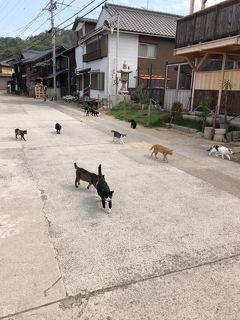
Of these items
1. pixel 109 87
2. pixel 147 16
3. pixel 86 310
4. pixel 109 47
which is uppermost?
pixel 147 16

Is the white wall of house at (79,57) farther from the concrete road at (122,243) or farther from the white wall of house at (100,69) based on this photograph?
the concrete road at (122,243)

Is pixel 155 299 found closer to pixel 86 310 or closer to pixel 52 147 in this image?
A: pixel 86 310

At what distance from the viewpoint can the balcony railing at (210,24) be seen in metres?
11.9

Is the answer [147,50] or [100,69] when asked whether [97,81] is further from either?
[147,50]

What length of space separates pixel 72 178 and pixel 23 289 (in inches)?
166

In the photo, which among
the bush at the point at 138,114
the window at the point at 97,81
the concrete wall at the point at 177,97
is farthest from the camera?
the window at the point at 97,81

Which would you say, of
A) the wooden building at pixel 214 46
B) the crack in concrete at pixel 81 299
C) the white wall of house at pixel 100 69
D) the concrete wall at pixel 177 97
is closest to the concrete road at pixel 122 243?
the crack in concrete at pixel 81 299

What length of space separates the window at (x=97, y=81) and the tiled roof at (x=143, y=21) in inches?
196

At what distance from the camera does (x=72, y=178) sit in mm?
7527

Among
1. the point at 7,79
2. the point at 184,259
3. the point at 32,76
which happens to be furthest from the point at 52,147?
the point at 7,79

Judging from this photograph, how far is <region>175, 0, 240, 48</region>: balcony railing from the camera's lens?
11.9 metres

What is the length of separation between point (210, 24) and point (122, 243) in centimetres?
1207

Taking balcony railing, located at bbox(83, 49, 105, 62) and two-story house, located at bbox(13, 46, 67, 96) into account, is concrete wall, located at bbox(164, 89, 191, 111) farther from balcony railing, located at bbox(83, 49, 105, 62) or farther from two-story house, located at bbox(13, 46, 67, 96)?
two-story house, located at bbox(13, 46, 67, 96)

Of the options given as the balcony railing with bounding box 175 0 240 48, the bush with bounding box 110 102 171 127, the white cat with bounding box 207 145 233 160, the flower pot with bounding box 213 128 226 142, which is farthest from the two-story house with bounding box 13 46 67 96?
the white cat with bounding box 207 145 233 160
